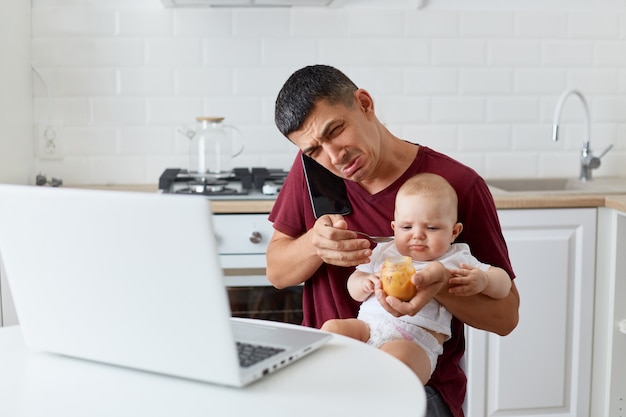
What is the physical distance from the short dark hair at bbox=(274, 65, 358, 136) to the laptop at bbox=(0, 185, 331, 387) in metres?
0.61

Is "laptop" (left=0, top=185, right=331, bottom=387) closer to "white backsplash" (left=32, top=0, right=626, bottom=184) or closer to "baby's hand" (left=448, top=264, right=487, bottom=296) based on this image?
"baby's hand" (left=448, top=264, right=487, bottom=296)

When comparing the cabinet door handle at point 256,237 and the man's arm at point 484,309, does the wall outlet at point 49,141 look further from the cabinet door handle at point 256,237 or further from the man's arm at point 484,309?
the man's arm at point 484,309

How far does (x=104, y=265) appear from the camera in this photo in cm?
121

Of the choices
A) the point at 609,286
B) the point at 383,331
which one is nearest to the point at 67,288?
the point at 383,331

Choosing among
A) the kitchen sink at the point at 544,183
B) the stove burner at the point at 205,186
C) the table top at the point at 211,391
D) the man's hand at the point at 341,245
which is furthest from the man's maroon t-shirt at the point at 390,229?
the kitchen sink at the point at 544,183

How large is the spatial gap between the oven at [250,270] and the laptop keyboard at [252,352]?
4.96ft

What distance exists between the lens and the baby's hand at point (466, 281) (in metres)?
1.68

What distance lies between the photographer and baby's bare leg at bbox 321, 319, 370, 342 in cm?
176

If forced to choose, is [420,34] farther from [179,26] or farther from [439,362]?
[439,362]

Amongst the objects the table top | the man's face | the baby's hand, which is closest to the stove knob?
the man's face

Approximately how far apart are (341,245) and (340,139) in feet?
0.81

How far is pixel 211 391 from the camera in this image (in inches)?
47.6

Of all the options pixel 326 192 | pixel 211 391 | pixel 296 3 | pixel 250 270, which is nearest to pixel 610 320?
pixel 250 270

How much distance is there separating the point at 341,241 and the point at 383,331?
0.23 meters
